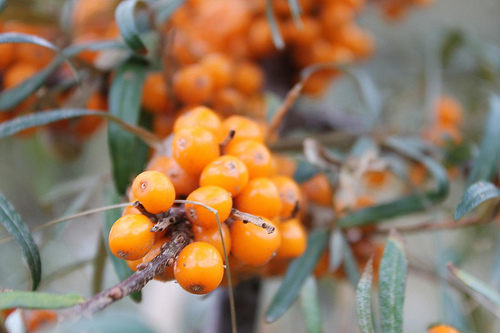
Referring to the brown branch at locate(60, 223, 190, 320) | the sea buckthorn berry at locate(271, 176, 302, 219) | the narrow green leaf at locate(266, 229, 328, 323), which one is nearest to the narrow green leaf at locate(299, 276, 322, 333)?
the narrow green leaf at locate(266, 229, 328, 323)

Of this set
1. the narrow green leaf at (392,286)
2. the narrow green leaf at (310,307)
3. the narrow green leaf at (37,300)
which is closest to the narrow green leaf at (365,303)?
the narrow green leaf at (392,286)

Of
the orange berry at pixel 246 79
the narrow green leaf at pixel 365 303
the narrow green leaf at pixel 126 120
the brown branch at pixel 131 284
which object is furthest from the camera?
the orange berry at pixel 246 79

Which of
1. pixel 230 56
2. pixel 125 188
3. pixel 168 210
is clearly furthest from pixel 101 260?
pixel 230 56

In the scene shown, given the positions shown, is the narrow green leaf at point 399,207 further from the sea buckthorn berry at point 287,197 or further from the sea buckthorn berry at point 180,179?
the sea buckthorn berry at point 180,179

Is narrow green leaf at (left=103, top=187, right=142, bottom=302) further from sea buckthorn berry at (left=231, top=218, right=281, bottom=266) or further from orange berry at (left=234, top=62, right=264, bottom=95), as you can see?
orange berry at (left=234, top=62, right=264, bottom=95)

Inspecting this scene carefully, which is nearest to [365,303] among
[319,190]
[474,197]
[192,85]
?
[474,197]

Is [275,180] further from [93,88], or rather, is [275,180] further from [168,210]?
[93,88]

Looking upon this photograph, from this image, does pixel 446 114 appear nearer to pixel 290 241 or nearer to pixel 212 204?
pixel 290 241
